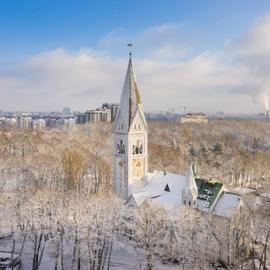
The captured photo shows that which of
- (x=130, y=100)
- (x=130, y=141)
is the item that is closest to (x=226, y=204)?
(x=130, y=141)

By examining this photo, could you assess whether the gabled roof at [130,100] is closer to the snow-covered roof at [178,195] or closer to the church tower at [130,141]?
the church tower at [130,141]

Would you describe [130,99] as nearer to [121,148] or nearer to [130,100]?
[130,100]

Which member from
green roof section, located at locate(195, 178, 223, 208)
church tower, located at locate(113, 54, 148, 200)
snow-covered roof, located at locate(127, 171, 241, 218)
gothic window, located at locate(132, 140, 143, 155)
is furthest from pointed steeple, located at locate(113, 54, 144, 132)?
green roof section, located at locate(195, 178, 223, 208)

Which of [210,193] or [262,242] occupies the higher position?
[210,193]

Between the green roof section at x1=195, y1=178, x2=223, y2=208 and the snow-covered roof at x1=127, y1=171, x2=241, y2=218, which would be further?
the green roof section at x1=195, y1=178, x2=223, y2=208

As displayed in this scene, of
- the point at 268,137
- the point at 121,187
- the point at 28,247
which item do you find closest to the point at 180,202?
the point at 121,187

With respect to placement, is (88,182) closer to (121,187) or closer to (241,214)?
(121,187)

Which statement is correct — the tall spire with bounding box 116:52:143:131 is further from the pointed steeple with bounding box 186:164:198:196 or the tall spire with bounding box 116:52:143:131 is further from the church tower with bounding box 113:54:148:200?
the pointed steeple with bounding box 186:164:198:196

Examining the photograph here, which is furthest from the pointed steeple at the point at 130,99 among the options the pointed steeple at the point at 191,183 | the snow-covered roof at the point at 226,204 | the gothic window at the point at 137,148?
the snow-covered roof at the point at 226,204
